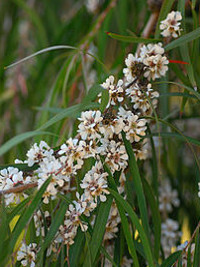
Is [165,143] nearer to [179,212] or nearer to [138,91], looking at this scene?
[179,212]

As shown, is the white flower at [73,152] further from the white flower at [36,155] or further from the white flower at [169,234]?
the white flower at [169,234]

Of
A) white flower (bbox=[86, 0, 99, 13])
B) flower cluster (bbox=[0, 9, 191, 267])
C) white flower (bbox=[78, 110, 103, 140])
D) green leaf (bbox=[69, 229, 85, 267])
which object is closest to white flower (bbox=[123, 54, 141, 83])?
flower cluster (bbox=[0, 9, 191, 267])

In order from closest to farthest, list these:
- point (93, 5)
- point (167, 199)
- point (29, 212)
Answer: point (29, 212), point (167, 199), point (93, 5)

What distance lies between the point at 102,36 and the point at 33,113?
0.52m

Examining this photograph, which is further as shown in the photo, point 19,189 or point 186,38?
point 186,38

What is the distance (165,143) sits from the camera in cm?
91

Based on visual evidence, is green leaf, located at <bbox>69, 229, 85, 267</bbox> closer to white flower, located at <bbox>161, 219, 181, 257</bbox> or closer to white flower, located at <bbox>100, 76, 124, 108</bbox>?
white flower, located at <bbox>100, 76, 124, 108</bbox>

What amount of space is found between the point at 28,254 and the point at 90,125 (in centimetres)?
19

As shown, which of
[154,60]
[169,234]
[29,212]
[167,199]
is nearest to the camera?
[29,212]

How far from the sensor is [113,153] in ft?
1.69

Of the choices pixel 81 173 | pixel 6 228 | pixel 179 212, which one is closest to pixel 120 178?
pixel 81 173

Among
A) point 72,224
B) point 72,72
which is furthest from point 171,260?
point 72,72

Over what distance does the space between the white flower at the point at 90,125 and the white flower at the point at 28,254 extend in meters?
0.16

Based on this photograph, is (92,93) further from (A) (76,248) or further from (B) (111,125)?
(A) (76,248)
